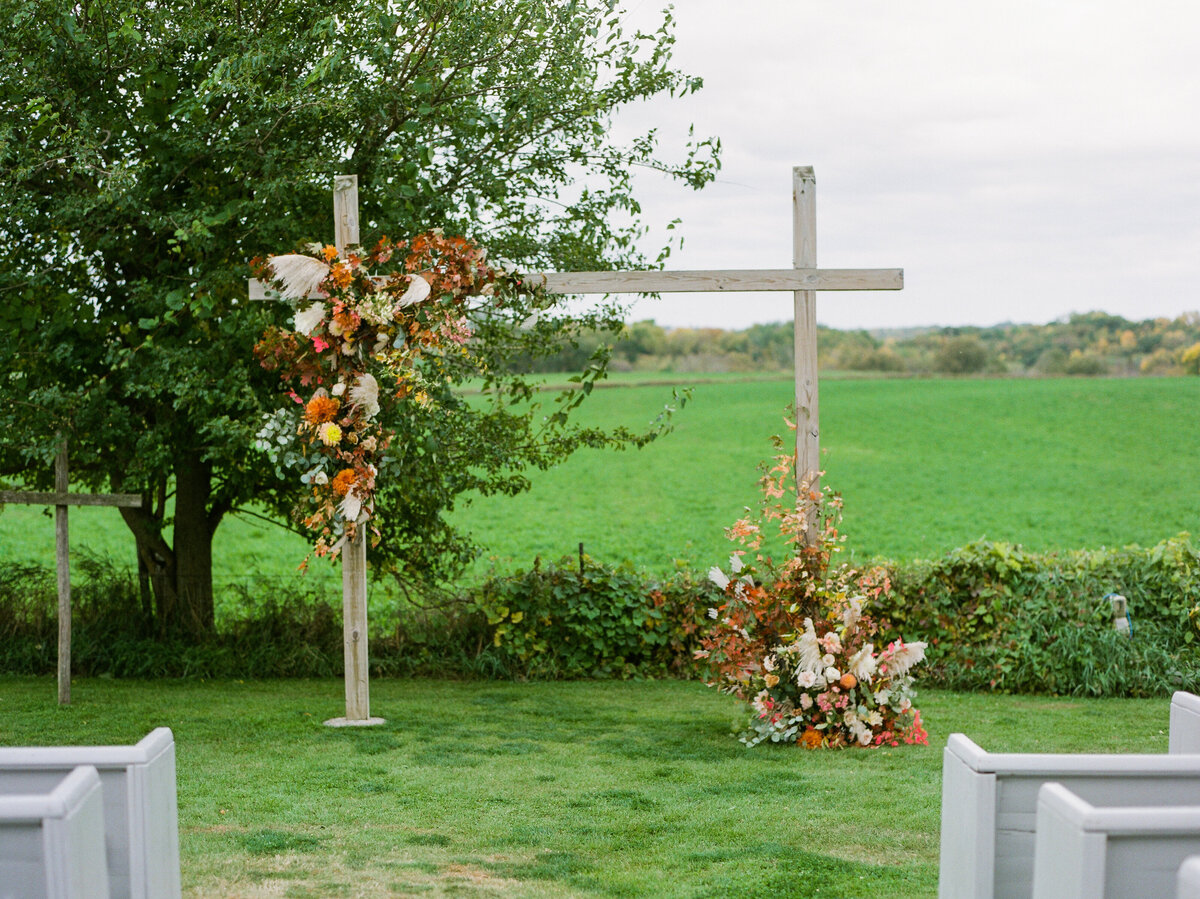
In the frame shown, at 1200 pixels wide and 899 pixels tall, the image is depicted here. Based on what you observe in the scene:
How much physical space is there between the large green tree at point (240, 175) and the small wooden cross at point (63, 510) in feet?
0.53

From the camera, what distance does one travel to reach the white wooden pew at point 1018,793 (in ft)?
7.96

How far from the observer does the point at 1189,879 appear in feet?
6.16

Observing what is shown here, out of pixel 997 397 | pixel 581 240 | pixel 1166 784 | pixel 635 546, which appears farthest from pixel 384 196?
pixel 997 397

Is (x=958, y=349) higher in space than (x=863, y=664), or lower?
higher

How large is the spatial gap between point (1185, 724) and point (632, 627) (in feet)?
15.8

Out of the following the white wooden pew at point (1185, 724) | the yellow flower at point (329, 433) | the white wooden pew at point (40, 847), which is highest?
the yellow flower at point (329, 433)

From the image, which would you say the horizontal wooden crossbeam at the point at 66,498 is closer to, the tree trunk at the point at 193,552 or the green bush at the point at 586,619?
the tree trunk at the point at 193,552

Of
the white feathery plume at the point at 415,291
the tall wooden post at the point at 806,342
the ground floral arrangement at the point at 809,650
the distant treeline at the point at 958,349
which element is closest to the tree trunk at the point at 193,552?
the white feathery plume at the point at 415,291

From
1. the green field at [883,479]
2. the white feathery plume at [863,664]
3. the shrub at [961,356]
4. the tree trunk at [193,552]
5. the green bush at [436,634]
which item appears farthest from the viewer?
the shrub at [961,356]

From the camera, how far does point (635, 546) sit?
1730 centimetres

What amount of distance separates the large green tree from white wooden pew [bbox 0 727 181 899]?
11.5 ft

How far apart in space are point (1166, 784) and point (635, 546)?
14.9m

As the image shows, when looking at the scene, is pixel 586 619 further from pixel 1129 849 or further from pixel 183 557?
pixel 1129 849

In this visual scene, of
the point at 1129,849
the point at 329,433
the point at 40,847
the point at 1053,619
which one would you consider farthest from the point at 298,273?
the point at 1053,619
